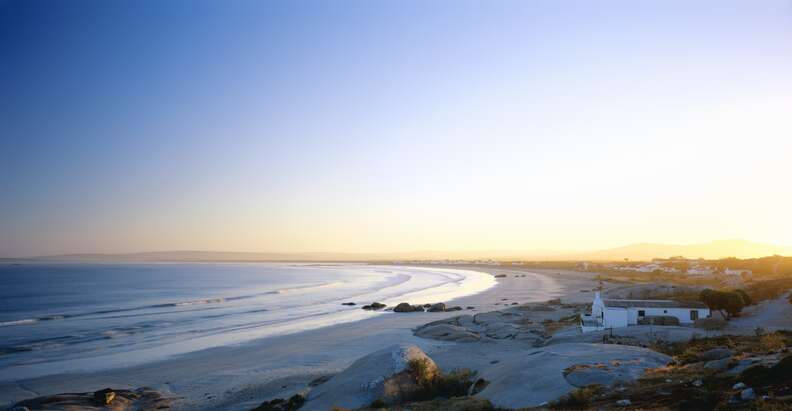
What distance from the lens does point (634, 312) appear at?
3609cm

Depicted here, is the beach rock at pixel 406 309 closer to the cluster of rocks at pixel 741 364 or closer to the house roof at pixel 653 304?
the house roof at pixel 653 304

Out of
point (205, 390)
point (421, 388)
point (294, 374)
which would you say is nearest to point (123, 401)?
point (205, 390)

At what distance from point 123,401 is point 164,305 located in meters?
45.7

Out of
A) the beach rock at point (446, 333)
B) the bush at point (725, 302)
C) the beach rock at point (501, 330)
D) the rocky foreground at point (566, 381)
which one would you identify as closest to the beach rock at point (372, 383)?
the rocky foreground at point (566, 381)

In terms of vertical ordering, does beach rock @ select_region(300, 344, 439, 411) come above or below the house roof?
below

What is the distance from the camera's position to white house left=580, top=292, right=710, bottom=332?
35.1 metres

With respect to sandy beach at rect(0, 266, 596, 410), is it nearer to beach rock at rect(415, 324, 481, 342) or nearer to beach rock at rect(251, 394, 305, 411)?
beach rock at rect(415, 324, 481, 342)

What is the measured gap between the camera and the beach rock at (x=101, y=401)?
21.3 metres

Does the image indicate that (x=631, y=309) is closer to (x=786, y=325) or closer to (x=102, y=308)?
(x=786, y=325)

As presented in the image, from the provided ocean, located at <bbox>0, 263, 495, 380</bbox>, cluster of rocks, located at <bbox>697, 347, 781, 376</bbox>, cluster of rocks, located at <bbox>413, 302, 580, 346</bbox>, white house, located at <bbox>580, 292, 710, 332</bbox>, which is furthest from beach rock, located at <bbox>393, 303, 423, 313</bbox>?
cluster of rocks, located at <bbox>697, 347, 781, 376</bbox>

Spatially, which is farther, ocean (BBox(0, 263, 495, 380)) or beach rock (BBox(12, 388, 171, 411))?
ocean (BBox(0, 263, 495, 380))

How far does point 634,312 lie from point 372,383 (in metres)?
26.1

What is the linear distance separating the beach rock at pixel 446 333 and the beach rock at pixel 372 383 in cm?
1506

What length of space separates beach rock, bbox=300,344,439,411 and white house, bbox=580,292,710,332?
19877 mm
